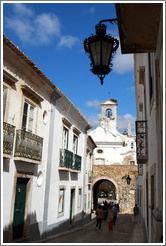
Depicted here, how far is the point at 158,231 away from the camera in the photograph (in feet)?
12.7

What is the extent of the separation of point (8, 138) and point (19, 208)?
245 cm

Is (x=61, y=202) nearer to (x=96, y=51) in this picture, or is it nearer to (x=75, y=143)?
(x=75, y=143)

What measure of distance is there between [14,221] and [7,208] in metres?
0.67

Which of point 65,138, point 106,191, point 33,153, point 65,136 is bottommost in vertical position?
point 106,191

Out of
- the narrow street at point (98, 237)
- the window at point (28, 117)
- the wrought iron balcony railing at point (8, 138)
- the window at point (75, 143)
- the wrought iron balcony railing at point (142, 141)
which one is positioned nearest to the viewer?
the wrought iron balcony railing at point (8, 138)

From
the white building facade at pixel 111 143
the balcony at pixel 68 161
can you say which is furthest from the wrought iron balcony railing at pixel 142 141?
the white building facade at pixel 111 143

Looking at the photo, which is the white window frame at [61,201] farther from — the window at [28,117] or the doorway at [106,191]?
the doorway at [106,191]

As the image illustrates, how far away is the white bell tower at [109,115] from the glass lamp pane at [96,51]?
37576 mm

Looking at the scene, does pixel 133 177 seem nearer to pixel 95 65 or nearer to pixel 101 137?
pixel 101 137

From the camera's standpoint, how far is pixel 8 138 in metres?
7.07

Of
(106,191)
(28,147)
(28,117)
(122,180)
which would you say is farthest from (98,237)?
(106,191)

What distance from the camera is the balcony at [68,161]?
11.5 meters

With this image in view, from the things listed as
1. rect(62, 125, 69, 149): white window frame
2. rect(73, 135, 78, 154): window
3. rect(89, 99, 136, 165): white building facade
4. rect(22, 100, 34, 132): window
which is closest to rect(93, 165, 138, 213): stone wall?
rect(89, 99, 136, 165): white building facade

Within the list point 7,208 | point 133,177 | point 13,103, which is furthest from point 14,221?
point 133,177
